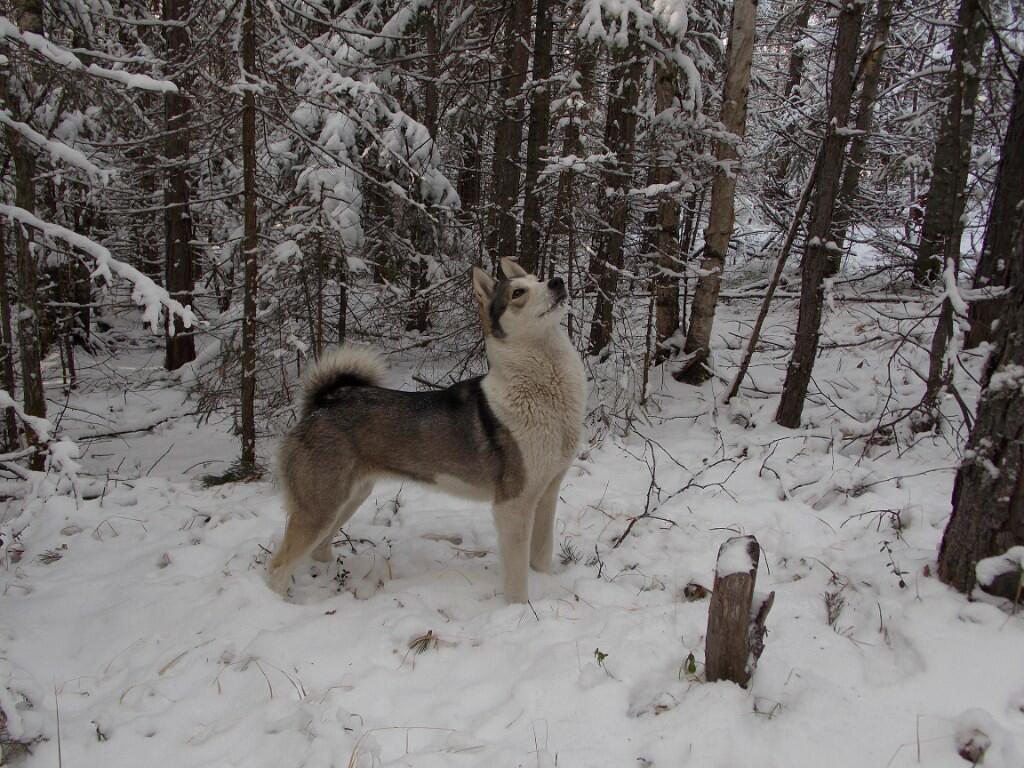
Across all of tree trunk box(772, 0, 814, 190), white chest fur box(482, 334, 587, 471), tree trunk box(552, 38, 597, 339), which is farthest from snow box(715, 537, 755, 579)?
tree trunk box(772, 0, 814, 190)

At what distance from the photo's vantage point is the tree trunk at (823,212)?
19.6ft

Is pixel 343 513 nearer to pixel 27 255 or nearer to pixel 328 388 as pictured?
pixel 328 388

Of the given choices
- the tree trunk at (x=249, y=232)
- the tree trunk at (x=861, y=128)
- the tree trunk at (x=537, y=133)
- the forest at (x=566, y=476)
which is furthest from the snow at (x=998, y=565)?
the tree trunk at (x=861, y=128)

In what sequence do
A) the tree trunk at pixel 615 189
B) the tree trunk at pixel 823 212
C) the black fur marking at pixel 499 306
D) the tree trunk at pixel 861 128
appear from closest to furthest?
the black fur marking at pixel 499 306 < the tree trunk at pixel 823 212 < the tree trunk at pixel 615 189 < the tree trunk at pixel 861 128

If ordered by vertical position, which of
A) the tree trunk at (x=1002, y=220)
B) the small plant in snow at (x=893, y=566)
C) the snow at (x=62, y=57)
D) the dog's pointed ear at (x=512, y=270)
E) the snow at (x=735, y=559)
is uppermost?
the snow at (x=62, y=57)

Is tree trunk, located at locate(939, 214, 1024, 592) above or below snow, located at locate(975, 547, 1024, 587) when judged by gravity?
above

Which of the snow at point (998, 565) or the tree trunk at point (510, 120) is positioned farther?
the tree trunk at point (510, 120)

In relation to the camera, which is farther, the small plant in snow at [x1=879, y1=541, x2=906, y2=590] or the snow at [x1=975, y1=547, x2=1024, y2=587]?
the small plant in snow at [x1=879, y1=541, x2=906, y2=590]

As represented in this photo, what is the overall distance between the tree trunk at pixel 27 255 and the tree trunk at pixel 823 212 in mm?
7010

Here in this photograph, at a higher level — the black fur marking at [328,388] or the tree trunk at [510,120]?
the tree trunk at [510,120]

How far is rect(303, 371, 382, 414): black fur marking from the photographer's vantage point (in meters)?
4.48

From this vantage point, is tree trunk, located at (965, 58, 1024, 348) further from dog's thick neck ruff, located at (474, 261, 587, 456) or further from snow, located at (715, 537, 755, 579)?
dog's thick neck ruff, located at (474, 261, 587, 456)

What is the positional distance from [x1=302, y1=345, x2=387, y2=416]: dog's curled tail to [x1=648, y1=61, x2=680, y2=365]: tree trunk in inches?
178

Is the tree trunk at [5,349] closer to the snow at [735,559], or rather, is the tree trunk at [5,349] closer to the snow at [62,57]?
the snow at [62,57]
